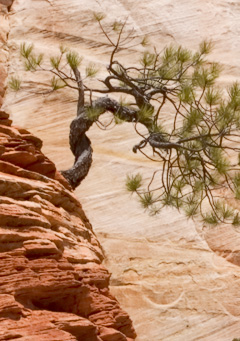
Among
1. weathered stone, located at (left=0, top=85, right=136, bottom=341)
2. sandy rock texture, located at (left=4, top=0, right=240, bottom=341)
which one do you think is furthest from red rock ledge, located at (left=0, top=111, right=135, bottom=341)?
sandy rock texture, located at (left=4, top=0, right=240, bottom=341)

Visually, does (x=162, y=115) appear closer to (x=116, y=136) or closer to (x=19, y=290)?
(x=116, y=136)

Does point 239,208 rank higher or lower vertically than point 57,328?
lower

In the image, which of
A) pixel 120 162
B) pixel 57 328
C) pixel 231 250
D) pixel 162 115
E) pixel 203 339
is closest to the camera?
pixel 57 328

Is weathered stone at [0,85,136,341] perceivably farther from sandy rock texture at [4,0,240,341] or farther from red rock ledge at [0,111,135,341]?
sandy rock texture at [4,0,240,341]

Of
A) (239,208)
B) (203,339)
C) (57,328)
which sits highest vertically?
(57,328)

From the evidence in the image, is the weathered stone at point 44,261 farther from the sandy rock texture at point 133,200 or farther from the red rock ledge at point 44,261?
the sandy rock texture at point 133,200

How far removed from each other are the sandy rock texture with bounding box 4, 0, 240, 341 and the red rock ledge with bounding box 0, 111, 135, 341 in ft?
0.35

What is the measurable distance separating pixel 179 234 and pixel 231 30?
9.24ft

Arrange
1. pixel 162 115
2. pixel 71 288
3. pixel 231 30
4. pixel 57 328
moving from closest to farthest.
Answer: pixel 57 328, pixel 71 288, pixel 162 115, pixel 231 30

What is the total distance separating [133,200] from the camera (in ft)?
19.4

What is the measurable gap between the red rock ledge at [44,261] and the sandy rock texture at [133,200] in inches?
4.2

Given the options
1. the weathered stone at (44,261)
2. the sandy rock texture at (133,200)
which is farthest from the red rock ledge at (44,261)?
the sandy rock texture at (133,200)

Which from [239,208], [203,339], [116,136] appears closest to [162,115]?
[116,136]

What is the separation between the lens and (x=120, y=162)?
6246 millimetres
